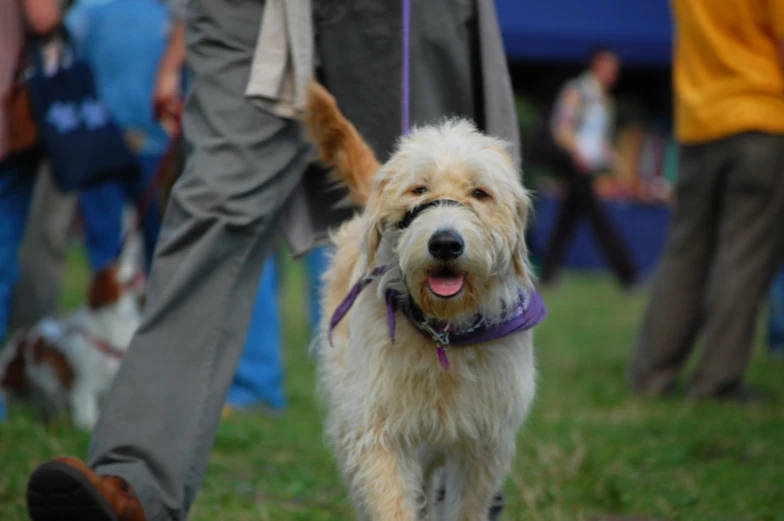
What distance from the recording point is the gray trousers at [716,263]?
6.23 meters

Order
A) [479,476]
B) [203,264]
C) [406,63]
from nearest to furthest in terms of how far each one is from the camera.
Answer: [479,476], [203,264], [406,63]

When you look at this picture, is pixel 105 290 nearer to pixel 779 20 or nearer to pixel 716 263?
pixel 716 263

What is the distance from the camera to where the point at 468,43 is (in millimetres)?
3793

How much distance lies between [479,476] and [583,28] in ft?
39.1

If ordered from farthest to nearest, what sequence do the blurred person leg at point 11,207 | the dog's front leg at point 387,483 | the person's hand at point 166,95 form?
the blurred person leg at point 11,207 → the person's hand at point 166,95 → the dog's front leg at point 387,483

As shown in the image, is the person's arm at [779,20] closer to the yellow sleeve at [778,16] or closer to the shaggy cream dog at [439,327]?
the yellow sleeve at [778,16]

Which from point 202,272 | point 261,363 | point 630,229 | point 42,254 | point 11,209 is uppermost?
point 202,272

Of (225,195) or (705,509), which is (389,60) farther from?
(705,509)

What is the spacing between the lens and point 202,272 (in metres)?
3.54

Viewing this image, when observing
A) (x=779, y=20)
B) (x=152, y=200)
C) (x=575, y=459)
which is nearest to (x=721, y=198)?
(x=779, y=20)

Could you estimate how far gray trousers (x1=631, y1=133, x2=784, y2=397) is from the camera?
623 centimetres

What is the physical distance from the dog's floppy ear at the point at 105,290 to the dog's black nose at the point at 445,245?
4.17 m

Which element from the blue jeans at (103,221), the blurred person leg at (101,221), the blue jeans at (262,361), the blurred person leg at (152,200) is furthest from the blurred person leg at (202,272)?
the blurred person leg at (101,221)

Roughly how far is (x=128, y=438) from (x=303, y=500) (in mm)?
1176
